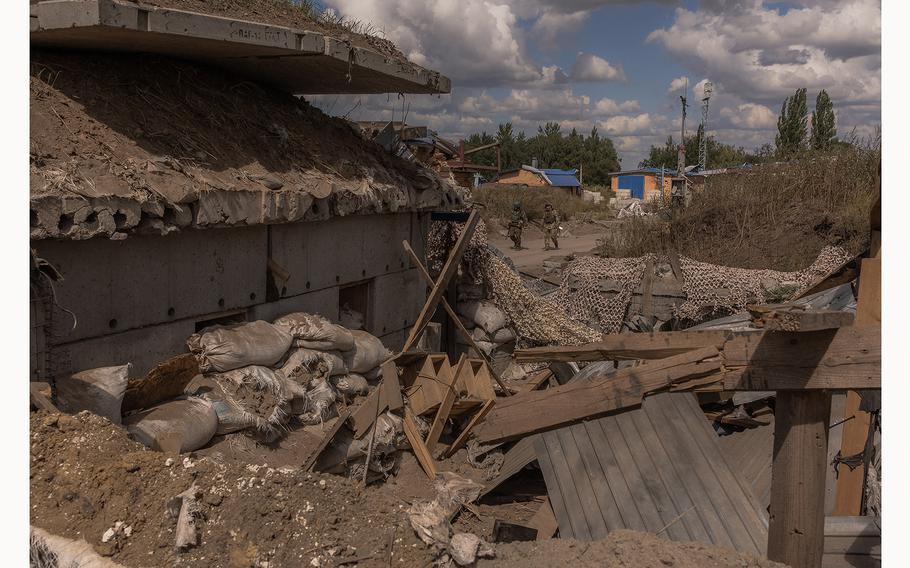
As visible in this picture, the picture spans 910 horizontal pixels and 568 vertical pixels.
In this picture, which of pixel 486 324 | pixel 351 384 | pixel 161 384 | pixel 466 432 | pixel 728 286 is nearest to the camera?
pixel 161 384

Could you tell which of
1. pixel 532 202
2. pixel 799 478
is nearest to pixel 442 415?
pixel 799 478

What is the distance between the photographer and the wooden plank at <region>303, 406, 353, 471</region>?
19.6 feet

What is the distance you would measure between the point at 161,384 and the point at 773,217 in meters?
12.3

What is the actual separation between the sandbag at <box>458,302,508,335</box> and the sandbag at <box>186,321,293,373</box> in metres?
4.85

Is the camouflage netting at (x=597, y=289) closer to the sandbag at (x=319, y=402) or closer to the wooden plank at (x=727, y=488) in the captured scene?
the sandbag at (x=319, y=402)

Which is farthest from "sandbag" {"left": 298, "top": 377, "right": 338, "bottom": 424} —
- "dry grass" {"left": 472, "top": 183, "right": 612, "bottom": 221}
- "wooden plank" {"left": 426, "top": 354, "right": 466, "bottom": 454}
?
"dry grass" {"left": 472, "top": 183, "right": 612, "bottom": 221}

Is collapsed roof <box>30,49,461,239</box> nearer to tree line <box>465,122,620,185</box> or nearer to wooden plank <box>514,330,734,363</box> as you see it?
wooden plank <box>514,330,734,363</box>

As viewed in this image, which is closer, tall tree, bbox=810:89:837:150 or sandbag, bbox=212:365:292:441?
sandbag, bbox=212:365:292:441

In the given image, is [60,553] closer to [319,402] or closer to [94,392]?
[94,392]

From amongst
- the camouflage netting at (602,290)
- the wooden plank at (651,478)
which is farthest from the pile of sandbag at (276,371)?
the camouflage netting at (602,290)

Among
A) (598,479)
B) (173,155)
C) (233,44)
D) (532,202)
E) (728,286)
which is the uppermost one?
(532,202)

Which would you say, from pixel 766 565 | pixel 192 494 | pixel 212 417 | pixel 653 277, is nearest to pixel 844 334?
pixel 766 565

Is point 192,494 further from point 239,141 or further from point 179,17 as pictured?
point 239,141

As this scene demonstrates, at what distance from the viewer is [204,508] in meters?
3.33
